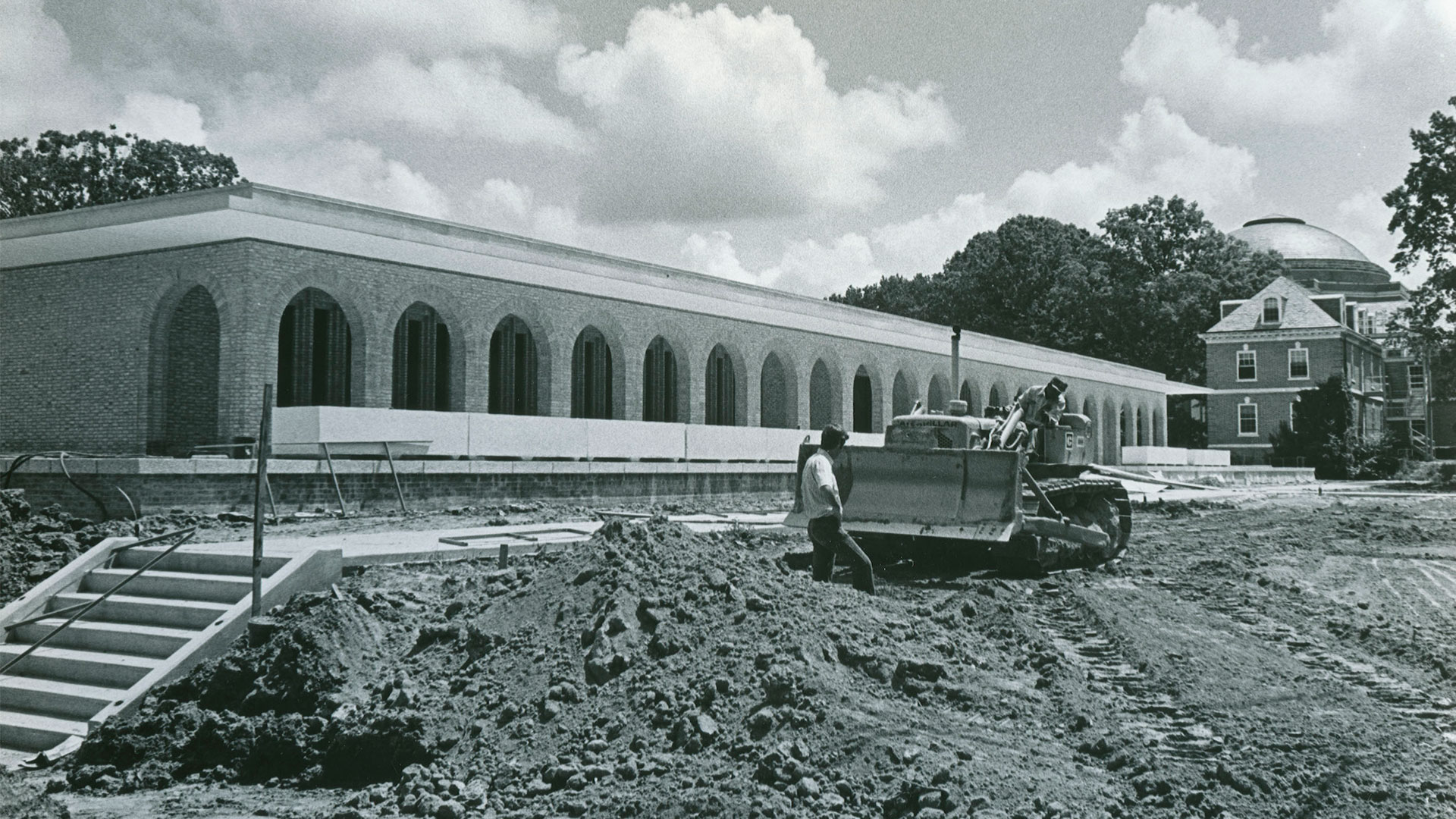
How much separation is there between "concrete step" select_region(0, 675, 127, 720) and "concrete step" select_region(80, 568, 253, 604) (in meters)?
1.00

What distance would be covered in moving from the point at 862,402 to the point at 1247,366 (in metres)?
26.2

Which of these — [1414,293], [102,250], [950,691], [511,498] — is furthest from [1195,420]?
[950,691]

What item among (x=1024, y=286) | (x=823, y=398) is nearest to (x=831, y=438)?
(x=823, y=398)

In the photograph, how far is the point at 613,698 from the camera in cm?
657

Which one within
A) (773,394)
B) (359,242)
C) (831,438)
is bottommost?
(831,438)

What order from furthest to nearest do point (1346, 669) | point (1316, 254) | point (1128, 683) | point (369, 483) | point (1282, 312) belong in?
point (1316, 254) → point (1282, 312) → point (369, 483) → point (1346, 669) → point (1128, 683)

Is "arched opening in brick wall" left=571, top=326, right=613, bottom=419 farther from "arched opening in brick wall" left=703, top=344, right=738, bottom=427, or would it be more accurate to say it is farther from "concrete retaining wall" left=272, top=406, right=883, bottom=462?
"concrete retaining wall" left=272, top=406, right=883, bottom=462

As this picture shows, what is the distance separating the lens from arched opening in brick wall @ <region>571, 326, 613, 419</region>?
90.8 ft

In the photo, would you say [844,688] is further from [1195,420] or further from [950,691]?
[1195,420]

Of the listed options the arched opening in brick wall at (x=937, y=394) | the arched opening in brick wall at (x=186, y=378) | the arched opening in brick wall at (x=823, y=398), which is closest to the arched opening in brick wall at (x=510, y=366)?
the arched opening in brick wall at (x=186, y=378)

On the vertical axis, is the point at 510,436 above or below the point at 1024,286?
below

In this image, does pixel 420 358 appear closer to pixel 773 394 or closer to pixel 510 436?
pixel 510 436

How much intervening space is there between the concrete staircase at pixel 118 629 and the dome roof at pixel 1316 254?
69.0m

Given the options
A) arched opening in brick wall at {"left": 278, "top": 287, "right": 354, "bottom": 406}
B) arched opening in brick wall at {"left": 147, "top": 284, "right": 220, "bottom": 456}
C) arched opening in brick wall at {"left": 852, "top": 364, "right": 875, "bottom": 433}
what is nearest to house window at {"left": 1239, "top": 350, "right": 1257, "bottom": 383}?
arched opening in brick wall at {"left": 852, "top": 364, "right": 875, "bottom": 433}
